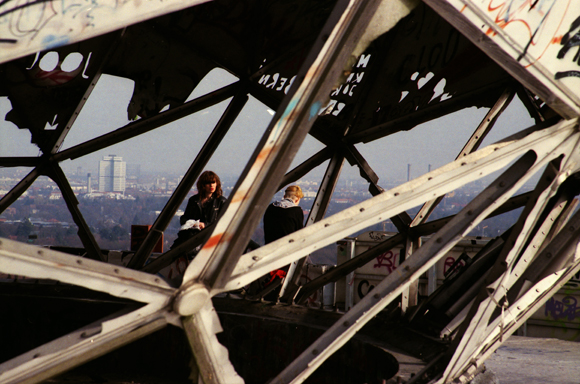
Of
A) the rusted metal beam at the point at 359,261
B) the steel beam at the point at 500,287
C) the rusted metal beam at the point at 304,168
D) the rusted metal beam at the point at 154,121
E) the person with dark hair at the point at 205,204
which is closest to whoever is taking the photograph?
the steel beam at the point at 500,287

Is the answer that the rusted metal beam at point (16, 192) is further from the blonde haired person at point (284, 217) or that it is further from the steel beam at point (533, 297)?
the steel beam at point (533, 297)

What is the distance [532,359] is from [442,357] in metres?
2.71

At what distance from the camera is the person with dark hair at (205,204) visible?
6.28 meters

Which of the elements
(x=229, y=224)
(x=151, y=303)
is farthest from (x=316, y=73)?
(x=151, y=303)

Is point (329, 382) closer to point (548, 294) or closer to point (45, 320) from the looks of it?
point (548, 294)

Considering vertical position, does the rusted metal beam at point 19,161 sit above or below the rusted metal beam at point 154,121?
above

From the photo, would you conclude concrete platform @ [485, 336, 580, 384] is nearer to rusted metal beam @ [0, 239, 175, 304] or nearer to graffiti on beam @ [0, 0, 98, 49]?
rusted metal beam @ [0, 239, 175, 304]

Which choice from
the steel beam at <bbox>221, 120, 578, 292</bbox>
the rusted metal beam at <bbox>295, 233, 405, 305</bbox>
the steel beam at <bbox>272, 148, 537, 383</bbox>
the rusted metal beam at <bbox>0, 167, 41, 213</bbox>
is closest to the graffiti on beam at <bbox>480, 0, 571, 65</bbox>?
the steel beam at <bbox>221, 120, 578, 292</bbox>

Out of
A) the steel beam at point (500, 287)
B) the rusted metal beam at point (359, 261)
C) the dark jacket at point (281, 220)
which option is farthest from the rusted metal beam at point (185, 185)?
the steel beam at point (500, 287)

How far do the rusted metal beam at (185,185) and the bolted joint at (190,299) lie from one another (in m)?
3.36

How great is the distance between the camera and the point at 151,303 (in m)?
2.54

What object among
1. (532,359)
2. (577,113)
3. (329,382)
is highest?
(577,113)

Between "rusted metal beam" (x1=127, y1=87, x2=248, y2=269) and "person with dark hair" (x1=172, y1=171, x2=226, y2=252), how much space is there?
36cm

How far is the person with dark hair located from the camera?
6.28 metres
